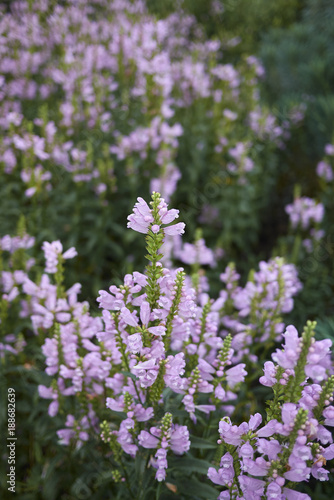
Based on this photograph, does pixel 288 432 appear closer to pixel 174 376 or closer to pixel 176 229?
pixel 174 376

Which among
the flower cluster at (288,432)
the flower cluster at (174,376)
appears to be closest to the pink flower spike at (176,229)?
the flower cluster at (174,376)

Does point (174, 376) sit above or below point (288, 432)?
above

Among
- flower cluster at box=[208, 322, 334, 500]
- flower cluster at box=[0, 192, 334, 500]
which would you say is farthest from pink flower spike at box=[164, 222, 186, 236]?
flower cluster at box=[208, 322, 334, 500]

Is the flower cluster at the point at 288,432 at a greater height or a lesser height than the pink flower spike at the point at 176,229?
lesser

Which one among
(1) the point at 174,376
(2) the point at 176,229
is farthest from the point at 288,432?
(2) the point at 176,229

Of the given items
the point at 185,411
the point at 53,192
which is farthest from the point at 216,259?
the point at 185,411

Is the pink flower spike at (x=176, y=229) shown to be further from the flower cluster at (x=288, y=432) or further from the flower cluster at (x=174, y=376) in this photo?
the flower cluster at (x=288, y=432)

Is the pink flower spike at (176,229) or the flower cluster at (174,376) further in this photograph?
the pink flower spike at (176,229)

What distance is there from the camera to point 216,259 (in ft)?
14.0

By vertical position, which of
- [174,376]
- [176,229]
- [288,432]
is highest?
[176,229]

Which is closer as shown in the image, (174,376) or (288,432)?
(288,432)

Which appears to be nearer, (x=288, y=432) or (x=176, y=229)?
(x=288, y=432)

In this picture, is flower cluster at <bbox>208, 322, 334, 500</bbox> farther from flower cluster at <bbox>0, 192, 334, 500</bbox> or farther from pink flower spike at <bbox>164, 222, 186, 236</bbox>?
pink flower spike at <bbox>164, 222, 186, 236</bbox>

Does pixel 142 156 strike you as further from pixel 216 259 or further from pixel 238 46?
pixel 238 46
